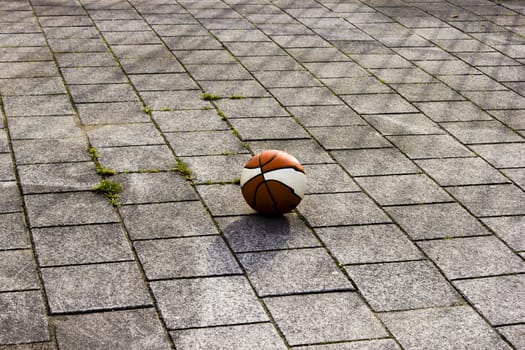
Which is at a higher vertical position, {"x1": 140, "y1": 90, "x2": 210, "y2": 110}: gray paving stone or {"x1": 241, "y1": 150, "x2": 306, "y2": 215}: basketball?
{"x1": 241, "y1": 150, "x2": 306, "y2": 215}: basketball

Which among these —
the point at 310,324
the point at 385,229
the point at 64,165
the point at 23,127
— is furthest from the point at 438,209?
the point at 23,127

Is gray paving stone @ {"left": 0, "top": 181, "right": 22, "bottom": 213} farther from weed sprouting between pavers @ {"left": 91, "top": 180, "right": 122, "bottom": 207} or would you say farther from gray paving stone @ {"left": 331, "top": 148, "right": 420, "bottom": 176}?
gray paving stone @ {"left": 331, "top": 148, "right": 420, "bottom": 176}

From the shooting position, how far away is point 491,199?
6.37m

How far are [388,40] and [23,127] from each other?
Answer: 5.16 metres

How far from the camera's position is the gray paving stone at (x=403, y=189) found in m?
6.27

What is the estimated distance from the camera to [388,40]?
10578 millimetres

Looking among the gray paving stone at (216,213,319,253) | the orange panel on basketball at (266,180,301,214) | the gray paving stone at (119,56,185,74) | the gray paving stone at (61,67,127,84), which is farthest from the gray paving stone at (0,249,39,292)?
the gray paving stone at (119,56,185,74)

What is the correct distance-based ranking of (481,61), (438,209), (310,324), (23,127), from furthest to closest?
(481,61) < (23,127) < (438,209) < (310,324)

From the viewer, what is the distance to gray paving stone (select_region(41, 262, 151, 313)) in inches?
185

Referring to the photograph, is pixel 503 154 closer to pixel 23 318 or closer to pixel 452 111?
pixel 452 111

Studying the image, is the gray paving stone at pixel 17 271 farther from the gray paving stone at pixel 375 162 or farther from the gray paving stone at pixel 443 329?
the gray paving stone at pixel 375 162

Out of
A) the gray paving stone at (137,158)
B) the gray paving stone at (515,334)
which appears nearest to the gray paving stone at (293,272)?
the gray paving stone at (515,334)

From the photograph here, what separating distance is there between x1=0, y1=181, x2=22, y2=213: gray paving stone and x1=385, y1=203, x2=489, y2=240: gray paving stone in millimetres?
2637

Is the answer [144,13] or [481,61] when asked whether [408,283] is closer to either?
[481,61]
